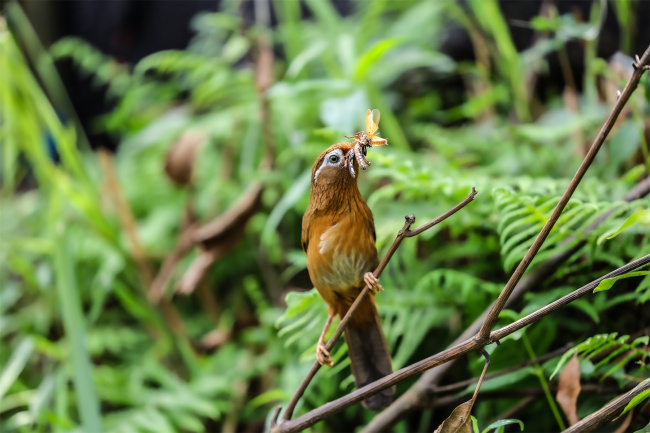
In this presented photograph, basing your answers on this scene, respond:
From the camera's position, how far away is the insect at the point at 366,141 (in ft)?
2.34

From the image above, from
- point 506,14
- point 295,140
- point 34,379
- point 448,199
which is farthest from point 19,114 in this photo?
point 506,14

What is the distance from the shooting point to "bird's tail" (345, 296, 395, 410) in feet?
3.13

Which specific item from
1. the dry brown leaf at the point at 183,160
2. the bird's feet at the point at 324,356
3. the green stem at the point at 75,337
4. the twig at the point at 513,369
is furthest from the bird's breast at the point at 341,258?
the dry brown leaf at the point at 183,160

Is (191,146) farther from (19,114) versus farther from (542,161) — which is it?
(542,161)

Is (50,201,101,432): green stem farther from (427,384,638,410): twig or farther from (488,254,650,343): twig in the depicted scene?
(488,254,650,343): twig

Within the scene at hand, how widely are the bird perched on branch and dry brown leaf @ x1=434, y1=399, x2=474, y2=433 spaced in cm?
16

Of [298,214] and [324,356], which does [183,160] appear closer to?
[298,214]

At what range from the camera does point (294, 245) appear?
2.10 meters

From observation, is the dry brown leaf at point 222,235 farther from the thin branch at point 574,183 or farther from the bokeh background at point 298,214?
the thin branch at point 574,183

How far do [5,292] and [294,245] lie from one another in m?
1.32

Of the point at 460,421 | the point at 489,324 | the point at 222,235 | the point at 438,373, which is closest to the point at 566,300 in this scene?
the point at 489,324

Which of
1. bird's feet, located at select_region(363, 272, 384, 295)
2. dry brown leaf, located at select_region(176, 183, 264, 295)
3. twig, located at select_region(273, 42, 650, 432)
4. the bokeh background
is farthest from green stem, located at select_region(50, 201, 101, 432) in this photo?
bird's feet, located at select_region(363, 272, 384, 295)

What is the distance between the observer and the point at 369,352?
97cm

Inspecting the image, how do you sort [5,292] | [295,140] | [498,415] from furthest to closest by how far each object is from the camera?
1. [5,292]
2. [295,140]
3. [498,415]
